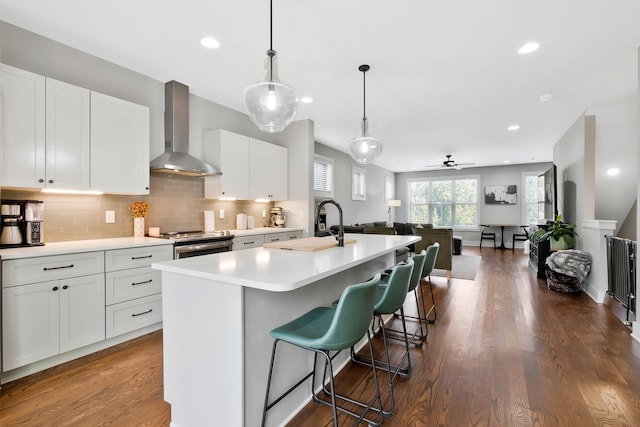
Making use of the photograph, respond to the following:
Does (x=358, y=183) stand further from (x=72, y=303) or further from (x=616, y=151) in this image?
(x=72, y=303)

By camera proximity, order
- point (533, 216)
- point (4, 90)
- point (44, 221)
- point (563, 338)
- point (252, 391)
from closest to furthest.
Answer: point (252, 391) < point (4, 90) < point (44, 221) < point (563, 338) < point (533, 216)

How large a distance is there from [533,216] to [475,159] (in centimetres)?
279

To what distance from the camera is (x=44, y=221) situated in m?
2.64

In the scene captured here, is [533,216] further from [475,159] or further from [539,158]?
[475,159]

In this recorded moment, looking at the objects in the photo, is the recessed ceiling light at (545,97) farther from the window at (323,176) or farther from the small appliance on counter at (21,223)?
the small appliance on counter at (21,223)

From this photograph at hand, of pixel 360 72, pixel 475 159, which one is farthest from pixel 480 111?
pixel 475 159

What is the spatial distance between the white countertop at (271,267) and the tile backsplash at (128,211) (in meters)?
1.79

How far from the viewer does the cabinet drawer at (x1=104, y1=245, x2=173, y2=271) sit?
2.59 m

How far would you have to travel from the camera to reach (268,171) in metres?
4.61

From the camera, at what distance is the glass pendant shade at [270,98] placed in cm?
200

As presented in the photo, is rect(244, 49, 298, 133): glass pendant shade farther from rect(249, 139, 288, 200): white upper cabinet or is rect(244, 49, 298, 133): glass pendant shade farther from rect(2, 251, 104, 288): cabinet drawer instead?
rect(249, 139, 288, 200): white upper cabinet

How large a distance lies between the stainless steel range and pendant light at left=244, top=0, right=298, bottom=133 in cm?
162

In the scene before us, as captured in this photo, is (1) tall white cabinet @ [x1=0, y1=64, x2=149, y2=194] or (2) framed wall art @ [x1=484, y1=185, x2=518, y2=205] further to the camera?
(2) framed wall art @ [x1=484, y1=185, x2=518, y2=205]

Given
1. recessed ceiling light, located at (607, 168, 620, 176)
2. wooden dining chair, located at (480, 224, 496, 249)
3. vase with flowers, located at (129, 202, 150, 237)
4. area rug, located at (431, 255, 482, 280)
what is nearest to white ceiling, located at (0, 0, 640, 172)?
recessed ceiling light, located at (607, 168, 620, 176)
